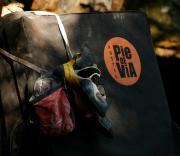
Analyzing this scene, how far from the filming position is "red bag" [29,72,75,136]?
27.8 inches

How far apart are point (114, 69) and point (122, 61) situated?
8 cm

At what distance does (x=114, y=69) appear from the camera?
1102 mm

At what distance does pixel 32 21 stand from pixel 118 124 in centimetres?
71

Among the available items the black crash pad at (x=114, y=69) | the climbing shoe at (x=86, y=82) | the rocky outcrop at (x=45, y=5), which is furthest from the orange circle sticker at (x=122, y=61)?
the rocky outcrop at (x=45, y=5)

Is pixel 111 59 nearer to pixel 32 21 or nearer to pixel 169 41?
pixel 32 21

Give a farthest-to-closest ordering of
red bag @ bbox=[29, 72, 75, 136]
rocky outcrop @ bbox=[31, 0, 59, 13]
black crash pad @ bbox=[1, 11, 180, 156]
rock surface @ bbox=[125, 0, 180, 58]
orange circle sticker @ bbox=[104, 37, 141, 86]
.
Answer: rock surface @ bbox=[125, 0, 180, 58] < rocky outcrop @ bbox=[31, 0, 59, 13] < orange circle sticker @ bbox=[104, 37, 141, 86] < black crash pad @ bbox=[1, 11, 180, 156] < red bag @ bbox=[29, 72, 75, 136]

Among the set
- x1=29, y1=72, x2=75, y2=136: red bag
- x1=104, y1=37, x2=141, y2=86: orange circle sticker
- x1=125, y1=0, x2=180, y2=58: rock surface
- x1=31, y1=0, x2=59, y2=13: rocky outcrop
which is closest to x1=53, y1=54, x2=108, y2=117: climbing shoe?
x1=29, y1=72, x2=75, y2=136: red bag

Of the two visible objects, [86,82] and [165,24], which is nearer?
[86,82]

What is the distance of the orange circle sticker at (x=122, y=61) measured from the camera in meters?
1.10

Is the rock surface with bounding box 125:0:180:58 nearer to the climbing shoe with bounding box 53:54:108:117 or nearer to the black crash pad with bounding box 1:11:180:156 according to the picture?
the black crash pad with bounding box 1:11:180:156

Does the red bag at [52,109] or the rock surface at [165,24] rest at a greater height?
the red bag at [52,109]

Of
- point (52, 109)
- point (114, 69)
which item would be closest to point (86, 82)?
point (52, 109)

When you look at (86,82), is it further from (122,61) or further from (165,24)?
(165,24)

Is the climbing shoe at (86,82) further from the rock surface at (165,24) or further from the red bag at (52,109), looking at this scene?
the rock surface at (165,24)
